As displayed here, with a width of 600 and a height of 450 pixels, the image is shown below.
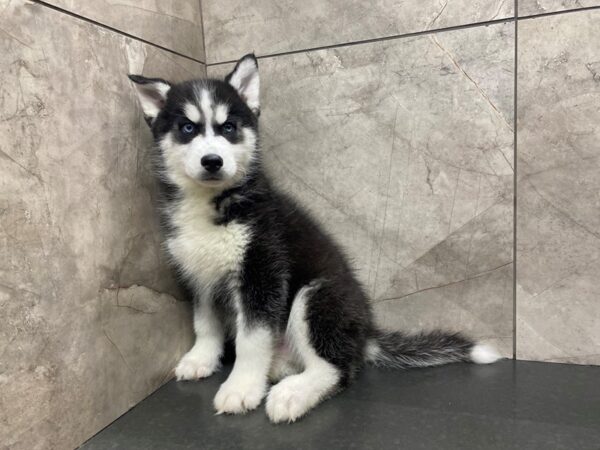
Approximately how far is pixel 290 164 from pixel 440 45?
913 mm

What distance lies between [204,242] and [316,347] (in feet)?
2.10

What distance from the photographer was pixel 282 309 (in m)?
1.88

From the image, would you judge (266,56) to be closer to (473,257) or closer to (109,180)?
(109,180)

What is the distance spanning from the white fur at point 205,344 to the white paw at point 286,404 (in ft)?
1.61

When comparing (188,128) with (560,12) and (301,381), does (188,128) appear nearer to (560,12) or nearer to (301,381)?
(301,381)

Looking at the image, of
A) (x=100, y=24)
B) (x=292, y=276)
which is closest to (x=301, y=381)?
(x=292, y=276)

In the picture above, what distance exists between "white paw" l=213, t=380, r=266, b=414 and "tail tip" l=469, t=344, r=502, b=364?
100 cm

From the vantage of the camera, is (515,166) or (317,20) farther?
(317,20)

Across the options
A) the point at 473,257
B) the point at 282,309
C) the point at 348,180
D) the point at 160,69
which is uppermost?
the point at 160,69

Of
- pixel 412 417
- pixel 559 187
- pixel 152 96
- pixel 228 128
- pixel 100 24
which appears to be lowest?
→ pixel 412 417

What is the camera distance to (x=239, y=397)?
175 centimetres

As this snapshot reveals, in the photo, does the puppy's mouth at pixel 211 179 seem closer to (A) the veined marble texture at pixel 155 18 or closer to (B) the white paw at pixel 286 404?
(A) the veined marble texture at pixel 155 18

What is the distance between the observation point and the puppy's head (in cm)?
177

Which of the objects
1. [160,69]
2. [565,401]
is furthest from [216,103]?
[565,401]
